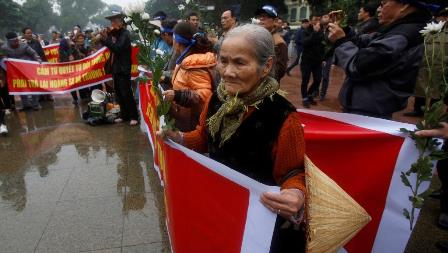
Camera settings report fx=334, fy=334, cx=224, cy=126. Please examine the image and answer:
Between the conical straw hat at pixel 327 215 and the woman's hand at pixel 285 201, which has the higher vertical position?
the woman's hand at pixel 285 201

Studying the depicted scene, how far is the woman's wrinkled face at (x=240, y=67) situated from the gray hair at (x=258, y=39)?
0.05ft

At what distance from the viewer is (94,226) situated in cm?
318

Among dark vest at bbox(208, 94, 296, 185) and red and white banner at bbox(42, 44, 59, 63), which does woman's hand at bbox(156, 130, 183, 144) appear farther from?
red and white banner at bbox(42, 44, 59, 63)

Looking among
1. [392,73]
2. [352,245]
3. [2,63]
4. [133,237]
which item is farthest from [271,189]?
[2,63]

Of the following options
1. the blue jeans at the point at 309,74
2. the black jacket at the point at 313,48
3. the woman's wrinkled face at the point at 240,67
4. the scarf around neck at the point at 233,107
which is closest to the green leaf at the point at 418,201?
→ the scarf around neck at the point at 233,107

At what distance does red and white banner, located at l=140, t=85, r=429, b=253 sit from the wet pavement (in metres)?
1.08

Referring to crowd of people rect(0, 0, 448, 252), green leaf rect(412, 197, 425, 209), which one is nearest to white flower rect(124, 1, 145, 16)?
crowd of people rect(0, 0, 448, 252)

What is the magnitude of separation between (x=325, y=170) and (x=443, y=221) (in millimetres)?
1465

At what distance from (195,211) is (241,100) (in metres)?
0.67

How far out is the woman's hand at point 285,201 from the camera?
1.38 meters

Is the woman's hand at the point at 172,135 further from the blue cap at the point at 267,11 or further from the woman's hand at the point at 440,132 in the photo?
the blue cap at the point at 267,11

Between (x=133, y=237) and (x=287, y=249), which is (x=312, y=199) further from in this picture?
(x=133, y=237)

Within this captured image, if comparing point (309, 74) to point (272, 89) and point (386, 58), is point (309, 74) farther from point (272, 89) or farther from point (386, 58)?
point (272, 89)

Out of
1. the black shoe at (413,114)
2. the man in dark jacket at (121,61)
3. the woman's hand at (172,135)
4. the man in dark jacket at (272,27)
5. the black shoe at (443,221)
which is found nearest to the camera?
the woman's hand at (172,135)
